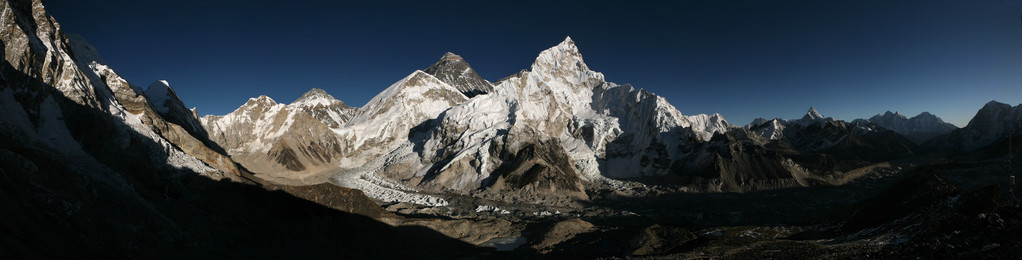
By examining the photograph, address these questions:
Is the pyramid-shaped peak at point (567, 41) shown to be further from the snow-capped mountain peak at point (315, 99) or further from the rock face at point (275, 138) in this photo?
the snow-capped mountain peak at point (315, 99)

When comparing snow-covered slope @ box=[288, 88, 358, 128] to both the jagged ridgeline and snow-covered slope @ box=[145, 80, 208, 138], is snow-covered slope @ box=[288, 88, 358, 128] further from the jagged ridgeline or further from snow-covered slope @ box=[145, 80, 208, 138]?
snow-covered slope @ box=[145, 80, 208, 138]

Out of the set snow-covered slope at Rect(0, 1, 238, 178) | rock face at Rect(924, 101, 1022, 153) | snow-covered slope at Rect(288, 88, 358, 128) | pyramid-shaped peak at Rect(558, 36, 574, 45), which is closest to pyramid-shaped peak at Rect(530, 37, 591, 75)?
pyramid-shaped peak at Rect(558, 36, 574, 45)

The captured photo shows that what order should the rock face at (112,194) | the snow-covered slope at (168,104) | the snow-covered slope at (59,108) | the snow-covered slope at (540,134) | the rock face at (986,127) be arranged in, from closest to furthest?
the rock face at (112,194), the snow-covered slope at (59,108), the snow-covered slope at (168,104), the snow-covered slope at (540,134), the rock face at (986,127)

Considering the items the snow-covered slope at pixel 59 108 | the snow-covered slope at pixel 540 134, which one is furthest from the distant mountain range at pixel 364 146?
the snow-covered slope at pixel 540 134

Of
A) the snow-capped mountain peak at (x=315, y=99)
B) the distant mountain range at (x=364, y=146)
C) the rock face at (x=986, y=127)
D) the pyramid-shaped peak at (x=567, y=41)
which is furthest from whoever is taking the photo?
the snow-capped mountain peak at (x=315, y=99)

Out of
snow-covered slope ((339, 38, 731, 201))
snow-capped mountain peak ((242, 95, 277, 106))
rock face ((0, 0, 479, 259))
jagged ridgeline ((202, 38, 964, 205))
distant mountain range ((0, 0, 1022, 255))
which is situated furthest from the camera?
snow-capped mountain peak ((242, 95, 277, 106))

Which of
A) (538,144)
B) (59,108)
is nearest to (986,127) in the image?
(538,144)

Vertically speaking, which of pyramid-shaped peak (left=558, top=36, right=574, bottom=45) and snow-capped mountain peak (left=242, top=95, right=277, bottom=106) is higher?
pyramid-shaped peak (left=558, top=36, right=574, bottom=45)

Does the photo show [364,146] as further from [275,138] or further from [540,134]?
[540,134]
